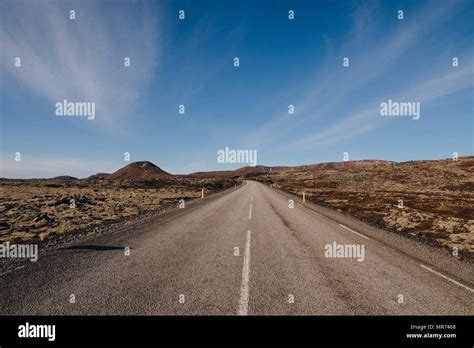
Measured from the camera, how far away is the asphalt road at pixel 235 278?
486 cm

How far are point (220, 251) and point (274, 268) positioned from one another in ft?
7.31

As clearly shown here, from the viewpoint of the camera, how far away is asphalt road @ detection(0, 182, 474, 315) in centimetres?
486

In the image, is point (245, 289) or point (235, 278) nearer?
point (245, 289)

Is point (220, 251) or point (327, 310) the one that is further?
point (220, 251)

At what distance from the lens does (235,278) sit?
6.23 meters

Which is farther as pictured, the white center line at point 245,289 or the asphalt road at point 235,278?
the asphalt road at point 235,278

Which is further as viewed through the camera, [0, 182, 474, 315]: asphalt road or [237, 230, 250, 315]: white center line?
[0, 182, 474, 315]: asphalt road

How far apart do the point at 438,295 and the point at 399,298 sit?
898 millimetres
